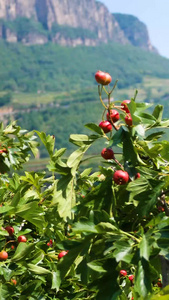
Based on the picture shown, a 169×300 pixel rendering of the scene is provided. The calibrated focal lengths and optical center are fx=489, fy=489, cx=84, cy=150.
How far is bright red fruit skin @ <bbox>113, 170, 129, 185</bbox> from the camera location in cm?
233

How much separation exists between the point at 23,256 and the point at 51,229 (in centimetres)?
72

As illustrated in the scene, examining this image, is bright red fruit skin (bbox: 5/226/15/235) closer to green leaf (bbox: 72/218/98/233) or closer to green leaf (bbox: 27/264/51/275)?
green leaf (bbox: 27/264/51/275)

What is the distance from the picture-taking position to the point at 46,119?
158000mm

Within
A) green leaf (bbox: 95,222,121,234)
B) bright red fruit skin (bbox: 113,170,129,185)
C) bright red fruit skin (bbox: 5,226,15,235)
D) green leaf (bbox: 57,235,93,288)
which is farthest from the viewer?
bright red fruit skin (bbox: 5,226,15,235)

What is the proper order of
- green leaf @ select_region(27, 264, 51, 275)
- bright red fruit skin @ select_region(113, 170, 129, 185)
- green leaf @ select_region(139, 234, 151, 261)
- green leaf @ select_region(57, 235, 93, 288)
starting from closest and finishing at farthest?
green leaf @ select_region(139, 234, 151, 261), green leaf @ select_region(57, 235, 93, 288), bright red fruit skin @ select_region(113, 170, 129, 185), green leaf @ select_region(27, 264, 51, 275)

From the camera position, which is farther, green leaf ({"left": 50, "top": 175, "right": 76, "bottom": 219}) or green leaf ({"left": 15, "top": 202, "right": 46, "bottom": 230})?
green leaf ({"left": 15, "top": 202, "right": 46, "bottom": 230})

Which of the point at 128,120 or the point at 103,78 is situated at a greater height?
the point at 103,78

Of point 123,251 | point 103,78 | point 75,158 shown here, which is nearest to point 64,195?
point 75,158

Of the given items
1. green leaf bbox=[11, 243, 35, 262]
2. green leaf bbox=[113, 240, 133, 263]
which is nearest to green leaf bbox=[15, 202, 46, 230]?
green leaf bbox=[11, 243, 35, 262]

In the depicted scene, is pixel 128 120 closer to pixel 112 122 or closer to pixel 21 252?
pixel 112 122

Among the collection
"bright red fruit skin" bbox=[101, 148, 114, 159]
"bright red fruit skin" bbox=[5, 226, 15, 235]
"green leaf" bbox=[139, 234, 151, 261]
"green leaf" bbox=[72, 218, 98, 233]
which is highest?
"bright red fruit skin" bbox=[101, 148, 114, 159]

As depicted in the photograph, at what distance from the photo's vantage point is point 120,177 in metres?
2.34

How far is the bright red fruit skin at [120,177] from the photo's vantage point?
2334mm

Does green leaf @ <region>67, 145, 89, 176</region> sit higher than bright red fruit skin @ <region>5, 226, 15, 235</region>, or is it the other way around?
green leaf @ <region>67, 145, 89, 176</region>
